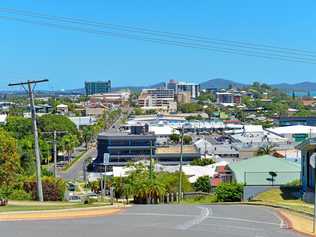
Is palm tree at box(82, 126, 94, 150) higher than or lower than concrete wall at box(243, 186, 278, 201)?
lower

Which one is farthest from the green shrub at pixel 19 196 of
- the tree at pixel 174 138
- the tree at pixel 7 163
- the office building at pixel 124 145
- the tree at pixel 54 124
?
the tree at pixel 174 138

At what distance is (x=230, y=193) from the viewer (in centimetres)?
4616

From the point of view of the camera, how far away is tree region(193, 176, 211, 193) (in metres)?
70.6

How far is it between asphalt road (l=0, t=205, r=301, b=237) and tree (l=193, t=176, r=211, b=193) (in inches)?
1813

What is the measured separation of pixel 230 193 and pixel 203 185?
83.8 feet

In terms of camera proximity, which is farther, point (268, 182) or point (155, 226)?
point (268, 182)

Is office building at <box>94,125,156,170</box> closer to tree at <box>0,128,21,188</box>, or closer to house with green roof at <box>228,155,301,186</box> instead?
house with green roof at <box>228,155,301,186</box>

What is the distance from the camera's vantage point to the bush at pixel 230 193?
4578cm

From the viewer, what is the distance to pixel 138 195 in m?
50.6

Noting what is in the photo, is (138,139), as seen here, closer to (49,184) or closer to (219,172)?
(219,172)

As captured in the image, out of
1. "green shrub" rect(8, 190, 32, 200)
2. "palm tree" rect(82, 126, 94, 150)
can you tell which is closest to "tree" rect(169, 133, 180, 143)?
"palm tree" rect(82, 126, 94, 150)

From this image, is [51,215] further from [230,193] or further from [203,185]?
[203,185]

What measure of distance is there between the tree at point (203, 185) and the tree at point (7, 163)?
2366 cm

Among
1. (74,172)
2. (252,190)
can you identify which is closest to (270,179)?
(252,190)
